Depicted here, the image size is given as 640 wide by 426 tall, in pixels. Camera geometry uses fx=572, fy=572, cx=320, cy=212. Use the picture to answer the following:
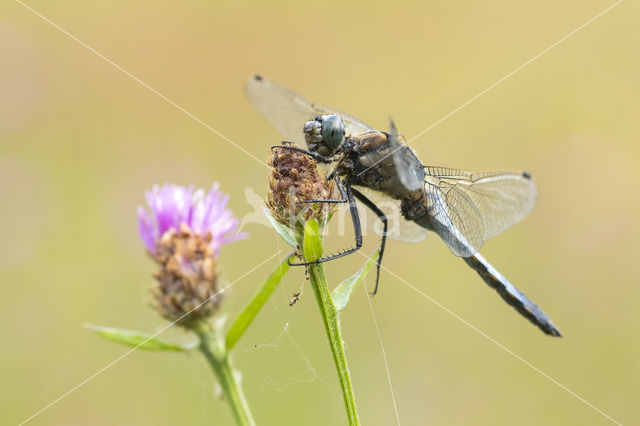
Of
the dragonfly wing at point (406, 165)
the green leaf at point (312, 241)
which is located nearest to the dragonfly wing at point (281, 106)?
the dragonfly wing at point (406, 165)

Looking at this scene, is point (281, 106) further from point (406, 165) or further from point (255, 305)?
point (255, 305)

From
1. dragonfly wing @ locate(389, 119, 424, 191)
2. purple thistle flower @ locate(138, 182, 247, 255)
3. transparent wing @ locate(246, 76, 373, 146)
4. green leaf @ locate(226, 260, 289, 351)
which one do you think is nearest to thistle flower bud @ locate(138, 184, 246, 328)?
purple thistle flower @ locate(138, 182, 247, 255)

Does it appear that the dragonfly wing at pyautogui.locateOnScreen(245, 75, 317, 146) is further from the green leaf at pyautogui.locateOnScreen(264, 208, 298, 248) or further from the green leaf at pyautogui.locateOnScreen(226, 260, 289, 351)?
the green leaf at pyautogui.locateOnScreen(226, 260, 289, 351)

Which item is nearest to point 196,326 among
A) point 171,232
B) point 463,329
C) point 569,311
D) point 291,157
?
point 171,232

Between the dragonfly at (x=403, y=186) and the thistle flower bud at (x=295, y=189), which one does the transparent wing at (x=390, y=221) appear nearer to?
the dragonfly at (x=403, y=186)

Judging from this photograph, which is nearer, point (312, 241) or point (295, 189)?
point (312, 241)

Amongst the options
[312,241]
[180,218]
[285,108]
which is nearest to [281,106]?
[285,108]
